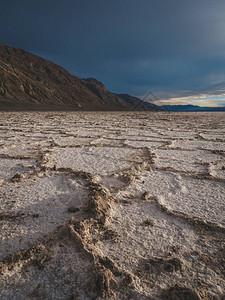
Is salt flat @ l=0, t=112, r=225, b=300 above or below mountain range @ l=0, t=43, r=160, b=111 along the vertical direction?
below

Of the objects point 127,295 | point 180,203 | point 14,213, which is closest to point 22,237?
point 14,213

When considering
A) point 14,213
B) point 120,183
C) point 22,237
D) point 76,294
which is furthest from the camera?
point 120,183

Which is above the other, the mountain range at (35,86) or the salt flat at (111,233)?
the mountain range at (35,86)

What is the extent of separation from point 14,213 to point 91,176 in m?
0.72

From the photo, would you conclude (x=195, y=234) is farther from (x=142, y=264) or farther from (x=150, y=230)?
(x=142, y=264)

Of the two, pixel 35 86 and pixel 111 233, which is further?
pixel 35 86

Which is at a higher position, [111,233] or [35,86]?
[35,86]

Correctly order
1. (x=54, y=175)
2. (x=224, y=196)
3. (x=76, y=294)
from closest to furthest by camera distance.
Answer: (x=76, y=294), (x=224, y=196), (x=54, y=175)

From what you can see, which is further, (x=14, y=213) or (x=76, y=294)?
(x=14, y=213)

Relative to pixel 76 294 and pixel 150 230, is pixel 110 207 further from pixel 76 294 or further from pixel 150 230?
pixel 76 294

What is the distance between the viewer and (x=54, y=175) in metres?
1.81

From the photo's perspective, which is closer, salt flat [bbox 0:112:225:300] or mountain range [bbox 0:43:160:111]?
salt flat [bbox 0:112:225:300]

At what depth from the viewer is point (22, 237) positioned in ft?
3.18

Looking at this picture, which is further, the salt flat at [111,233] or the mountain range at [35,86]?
the mountain range at [35,86]
